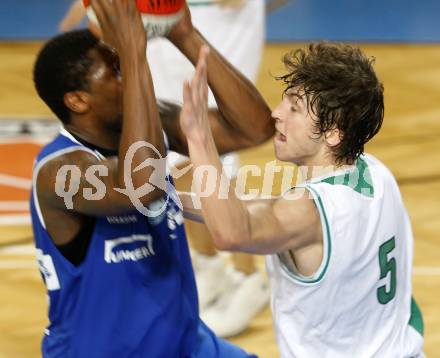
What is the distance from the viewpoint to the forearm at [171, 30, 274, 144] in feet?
11.2

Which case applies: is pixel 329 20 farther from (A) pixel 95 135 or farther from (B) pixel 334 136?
(B) pixel 334 136

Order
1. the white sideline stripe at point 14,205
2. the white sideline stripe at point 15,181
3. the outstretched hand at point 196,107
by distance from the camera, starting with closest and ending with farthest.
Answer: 1. the outstretched hand at point 196,107
2. the white sideline stripe at point 14,205
3. the white sideline stripe at point 15,181

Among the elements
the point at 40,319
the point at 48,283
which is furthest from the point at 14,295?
the point at 48,283

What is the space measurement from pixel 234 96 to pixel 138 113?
61 cm

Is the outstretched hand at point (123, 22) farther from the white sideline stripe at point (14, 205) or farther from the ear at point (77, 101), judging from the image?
the white sideline stripe at point (14, 205)

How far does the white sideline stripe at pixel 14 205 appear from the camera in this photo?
21.7 feet

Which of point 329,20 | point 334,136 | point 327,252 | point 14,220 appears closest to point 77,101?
point 334,136

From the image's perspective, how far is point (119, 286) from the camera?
3.37 m

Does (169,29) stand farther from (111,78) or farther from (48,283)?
(48,283)

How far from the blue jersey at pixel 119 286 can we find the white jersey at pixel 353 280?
1.17ft

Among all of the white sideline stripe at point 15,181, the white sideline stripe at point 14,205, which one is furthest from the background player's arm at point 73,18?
the white sideline stripe at point 15,181

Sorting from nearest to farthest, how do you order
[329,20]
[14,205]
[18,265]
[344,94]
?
[344,94], [18,265], [14,205], [329,20]

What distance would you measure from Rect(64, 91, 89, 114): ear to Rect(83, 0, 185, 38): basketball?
23cm

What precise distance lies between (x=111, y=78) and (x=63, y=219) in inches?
17.5
